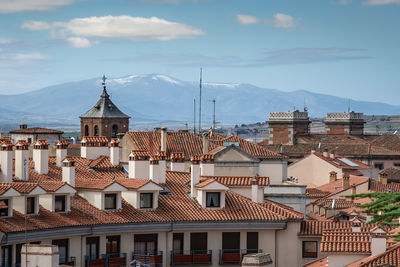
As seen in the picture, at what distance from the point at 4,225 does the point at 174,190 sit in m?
13.1

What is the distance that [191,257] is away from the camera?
50.3 m

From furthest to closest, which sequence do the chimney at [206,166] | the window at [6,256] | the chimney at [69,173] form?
the chimney at [206,166] → the chimney at [69,173] → the window at [6,256]

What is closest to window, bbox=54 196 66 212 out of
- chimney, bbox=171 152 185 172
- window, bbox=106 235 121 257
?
window, bbox=106 235 121 257

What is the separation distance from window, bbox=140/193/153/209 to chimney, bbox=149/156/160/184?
2743 mm

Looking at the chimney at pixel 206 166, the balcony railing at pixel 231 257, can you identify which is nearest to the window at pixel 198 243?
the balcony railing at pixel 231 257

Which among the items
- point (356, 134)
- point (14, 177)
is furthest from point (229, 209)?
point (356, 134)

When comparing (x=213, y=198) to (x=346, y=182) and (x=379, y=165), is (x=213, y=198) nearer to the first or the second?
(x=346, y=182)

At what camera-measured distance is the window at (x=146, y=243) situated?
4869 centimetres

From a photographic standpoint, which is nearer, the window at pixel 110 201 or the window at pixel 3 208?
the window at pixel 3 208

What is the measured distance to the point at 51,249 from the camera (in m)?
32.5

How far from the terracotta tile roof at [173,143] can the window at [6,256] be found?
32.1 metres

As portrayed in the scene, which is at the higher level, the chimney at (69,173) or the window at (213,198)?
the chimney at (69,173)

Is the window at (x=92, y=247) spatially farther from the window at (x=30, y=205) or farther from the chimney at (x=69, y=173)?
the chimney at (x=69, y=173)

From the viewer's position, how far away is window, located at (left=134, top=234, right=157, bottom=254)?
48.7m
